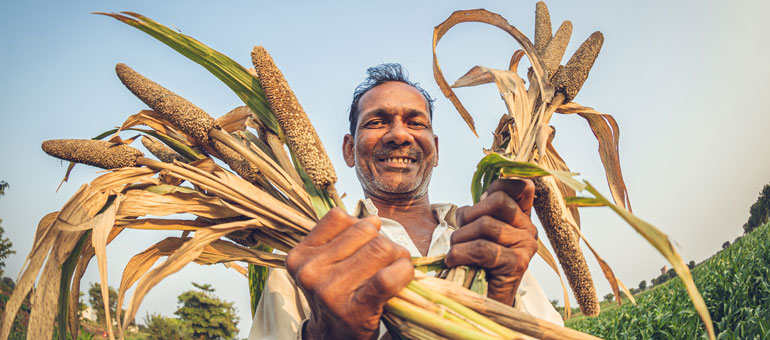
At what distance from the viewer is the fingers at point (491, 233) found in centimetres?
153

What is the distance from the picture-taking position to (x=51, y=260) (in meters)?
1.49

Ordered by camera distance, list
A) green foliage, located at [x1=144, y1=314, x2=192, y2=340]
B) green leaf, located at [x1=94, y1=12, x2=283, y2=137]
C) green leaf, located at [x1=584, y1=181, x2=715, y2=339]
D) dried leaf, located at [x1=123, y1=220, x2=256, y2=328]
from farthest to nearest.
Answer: green foliage, located at [x1=144, y1=314, x2=192, y2=340] → green leaf, located at [x1=94, y1=12, x2=283, y2=137] → dried leaf, located at [x1=123, y1=220, x2=256, y2=328] → green leaf, located at [x1=584, y1=181, x2=715, y2=339]

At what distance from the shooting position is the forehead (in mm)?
2697

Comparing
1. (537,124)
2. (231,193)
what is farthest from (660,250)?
(231,193)

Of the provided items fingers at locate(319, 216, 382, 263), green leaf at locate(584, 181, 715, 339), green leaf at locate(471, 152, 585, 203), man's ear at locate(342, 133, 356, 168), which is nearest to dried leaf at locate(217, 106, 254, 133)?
fingers at locate(319, 216, 382, 263)

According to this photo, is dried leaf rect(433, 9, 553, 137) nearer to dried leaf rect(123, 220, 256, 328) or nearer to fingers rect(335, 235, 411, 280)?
fingers rect(335, 235, 411, 280)

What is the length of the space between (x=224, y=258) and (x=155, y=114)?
0.73 meters

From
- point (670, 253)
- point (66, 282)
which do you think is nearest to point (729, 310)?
point (670, 253)

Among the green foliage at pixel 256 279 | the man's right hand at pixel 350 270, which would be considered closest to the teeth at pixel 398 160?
the green foliage at pixel 256 279

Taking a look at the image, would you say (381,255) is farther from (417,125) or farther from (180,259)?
(417,125)

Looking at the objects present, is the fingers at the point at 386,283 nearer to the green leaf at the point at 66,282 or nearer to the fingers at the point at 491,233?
the fingers at the point at 491,233

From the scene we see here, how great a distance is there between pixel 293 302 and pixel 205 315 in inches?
1406

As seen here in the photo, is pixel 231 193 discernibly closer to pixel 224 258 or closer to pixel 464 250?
pixel 224 258

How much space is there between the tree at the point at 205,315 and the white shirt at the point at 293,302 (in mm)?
34194
